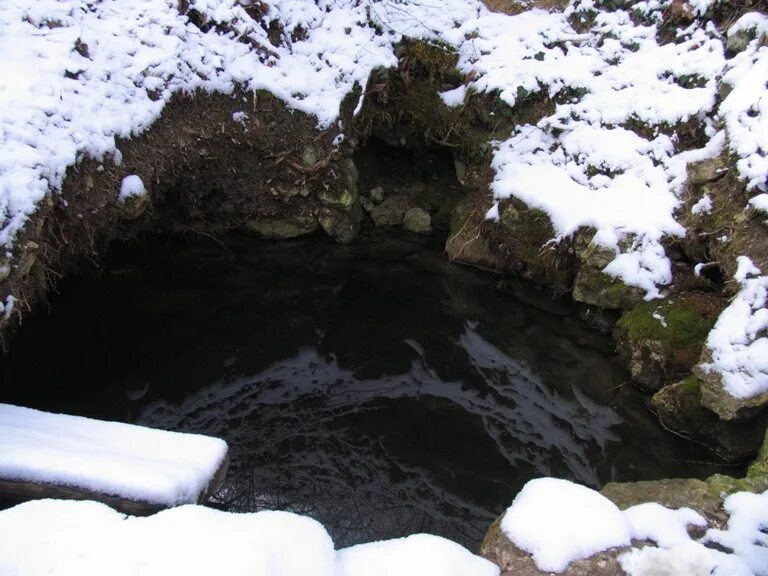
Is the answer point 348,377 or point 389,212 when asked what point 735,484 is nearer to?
point 348,377

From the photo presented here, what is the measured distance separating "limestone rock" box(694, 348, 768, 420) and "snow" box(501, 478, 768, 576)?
1586 millimetres

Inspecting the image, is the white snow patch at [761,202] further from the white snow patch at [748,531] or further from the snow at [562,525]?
the snow at [562,525]

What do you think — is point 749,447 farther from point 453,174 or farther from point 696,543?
point 453,174

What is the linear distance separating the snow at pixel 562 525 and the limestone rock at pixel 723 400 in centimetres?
233

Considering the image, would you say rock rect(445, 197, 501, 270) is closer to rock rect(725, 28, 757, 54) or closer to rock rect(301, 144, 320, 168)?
rock rect(301, 144, 320, 168)

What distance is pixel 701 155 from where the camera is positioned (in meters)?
6.24

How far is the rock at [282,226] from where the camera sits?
306 inches

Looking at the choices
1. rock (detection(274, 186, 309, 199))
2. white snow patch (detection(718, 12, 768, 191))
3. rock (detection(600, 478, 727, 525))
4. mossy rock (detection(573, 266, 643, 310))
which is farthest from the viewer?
rock (detection(274, 186, 309, 199))

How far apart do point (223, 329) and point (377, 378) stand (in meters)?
1.89

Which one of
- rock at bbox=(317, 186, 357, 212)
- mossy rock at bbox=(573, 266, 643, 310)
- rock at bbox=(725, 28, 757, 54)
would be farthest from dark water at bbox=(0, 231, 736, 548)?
rock at bbox=(725, 28, 757, 54)

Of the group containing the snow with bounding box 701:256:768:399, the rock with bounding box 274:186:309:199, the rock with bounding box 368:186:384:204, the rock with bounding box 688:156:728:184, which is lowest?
the rock with bounding box 368:186:384:204

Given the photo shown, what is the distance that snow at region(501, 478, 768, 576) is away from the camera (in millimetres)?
2955

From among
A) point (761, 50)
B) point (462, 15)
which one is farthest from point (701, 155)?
point (462, 15)

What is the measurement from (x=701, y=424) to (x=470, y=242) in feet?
11.7
